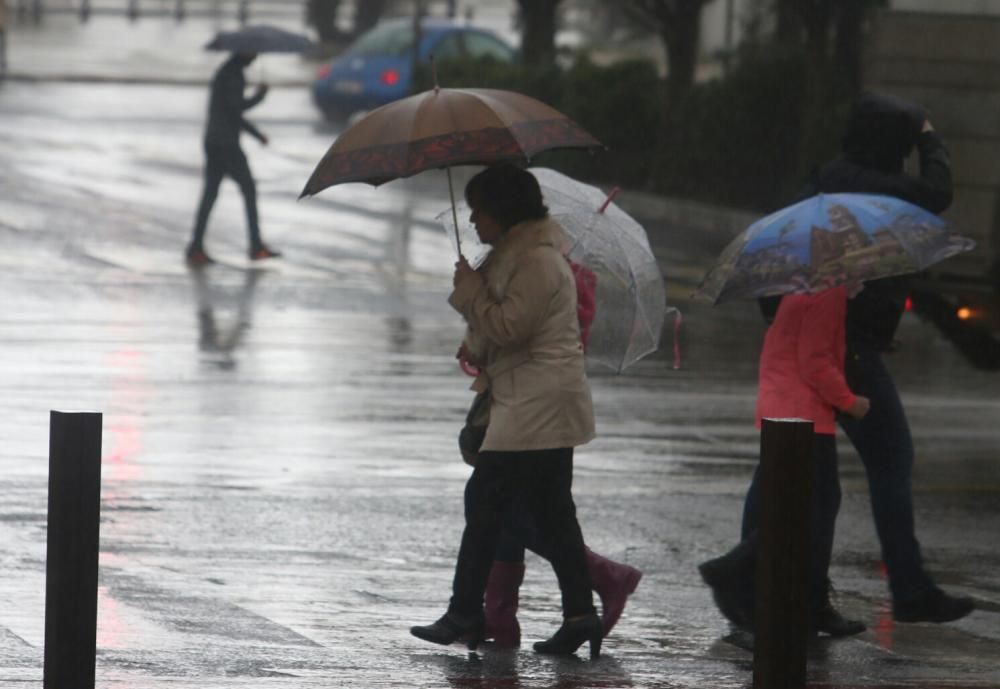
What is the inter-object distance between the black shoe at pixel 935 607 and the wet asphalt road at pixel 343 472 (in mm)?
94

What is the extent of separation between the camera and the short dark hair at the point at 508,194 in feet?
22.4

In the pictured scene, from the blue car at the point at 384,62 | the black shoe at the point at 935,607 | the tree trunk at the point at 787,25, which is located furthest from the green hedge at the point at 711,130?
the black shoe at the point at 935,607

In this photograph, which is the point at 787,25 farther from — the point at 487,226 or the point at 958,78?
the point at 487,226

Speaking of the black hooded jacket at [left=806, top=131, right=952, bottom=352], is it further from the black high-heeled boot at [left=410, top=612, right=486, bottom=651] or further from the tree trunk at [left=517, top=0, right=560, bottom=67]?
the tree trunk at [left=517, top=0, right=560, bottom=67]

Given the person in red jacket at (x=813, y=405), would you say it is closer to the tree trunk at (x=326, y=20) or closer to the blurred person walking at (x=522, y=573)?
the blurred person walking at (x=522, y=573)

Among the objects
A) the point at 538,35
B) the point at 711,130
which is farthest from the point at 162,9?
the point at 711,130

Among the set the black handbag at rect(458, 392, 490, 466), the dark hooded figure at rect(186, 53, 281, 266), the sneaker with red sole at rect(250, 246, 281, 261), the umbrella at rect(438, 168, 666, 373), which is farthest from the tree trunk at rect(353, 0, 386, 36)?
the black handbag at rect(458, 392, 490, 466)

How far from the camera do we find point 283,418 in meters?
11.4

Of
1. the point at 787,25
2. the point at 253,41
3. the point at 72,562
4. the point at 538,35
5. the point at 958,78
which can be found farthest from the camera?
the point at 538,35

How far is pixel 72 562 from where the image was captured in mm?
5438

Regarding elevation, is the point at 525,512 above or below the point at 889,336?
below

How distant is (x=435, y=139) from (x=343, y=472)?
3.68m

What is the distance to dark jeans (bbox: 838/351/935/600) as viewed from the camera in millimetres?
7523

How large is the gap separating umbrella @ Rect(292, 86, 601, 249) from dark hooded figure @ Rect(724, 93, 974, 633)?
1.22m
